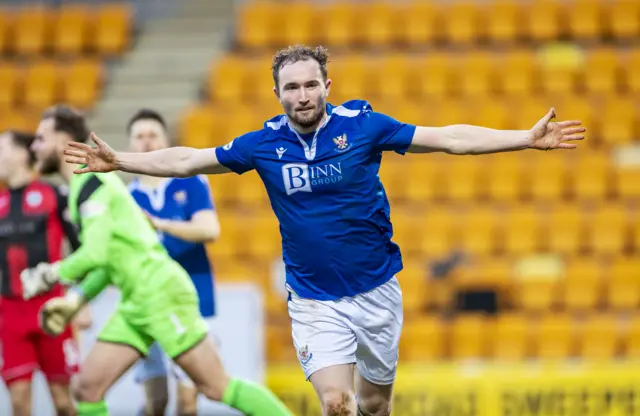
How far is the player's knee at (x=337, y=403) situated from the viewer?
4.76 m

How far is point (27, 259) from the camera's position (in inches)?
274

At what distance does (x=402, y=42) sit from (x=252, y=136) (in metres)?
9.91

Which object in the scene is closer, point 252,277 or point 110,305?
point 110,305

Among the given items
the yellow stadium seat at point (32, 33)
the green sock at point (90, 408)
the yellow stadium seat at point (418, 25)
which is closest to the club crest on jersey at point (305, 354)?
the green sock at point (90, 408)

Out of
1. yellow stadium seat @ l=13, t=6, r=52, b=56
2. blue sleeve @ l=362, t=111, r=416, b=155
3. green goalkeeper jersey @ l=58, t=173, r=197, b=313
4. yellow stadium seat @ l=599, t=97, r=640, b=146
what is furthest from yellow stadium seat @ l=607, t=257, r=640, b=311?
yellow stadium seat @ l=13, t=6, r=52, b=56

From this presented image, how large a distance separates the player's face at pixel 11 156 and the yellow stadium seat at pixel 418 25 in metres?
8.33

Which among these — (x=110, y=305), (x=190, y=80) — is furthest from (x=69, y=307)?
(x=190, y=80)

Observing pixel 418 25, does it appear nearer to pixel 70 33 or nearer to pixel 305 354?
pixel 70 33

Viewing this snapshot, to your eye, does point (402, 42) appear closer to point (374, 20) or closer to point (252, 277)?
point (374, 20)

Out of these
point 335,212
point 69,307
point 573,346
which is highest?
point 335,212

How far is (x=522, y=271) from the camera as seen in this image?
11.2 m

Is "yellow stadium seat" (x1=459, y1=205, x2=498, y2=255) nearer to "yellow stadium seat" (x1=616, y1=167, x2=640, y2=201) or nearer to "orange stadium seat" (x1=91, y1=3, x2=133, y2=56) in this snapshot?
"yellow stadium seat" (x1=616, y1=167, x2=640, y2=201)

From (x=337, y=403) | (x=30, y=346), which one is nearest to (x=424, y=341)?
(x=30, y=346)

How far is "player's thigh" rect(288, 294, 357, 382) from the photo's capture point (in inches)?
192
